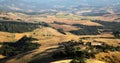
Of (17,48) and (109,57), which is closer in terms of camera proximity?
(109,57)

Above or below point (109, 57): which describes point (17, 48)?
below

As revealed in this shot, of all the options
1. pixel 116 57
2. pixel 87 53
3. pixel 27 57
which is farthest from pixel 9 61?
pixel 116 57

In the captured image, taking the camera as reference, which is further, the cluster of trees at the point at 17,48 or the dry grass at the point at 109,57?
the cluster of trees at the point at 17,48

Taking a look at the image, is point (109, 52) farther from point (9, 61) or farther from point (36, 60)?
point (9, 61)

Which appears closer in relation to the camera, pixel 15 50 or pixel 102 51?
pixel 102 51

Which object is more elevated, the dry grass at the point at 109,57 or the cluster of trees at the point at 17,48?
the dry grass at the point at 109,57

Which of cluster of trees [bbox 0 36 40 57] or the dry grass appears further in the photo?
cluster of trees [bbox 0 36 40 57]

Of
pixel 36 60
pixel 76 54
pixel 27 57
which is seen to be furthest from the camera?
pixel 27 57

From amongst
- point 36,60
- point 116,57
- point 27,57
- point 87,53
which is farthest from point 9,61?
point 116,57

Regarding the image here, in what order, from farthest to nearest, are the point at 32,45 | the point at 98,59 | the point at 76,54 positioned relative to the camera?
1. the point at 32,45
2. the point at 76,54
3. the point at 98,59

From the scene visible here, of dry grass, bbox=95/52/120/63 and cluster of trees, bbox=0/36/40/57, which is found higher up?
dry grass, bbox=95/52/120/63
